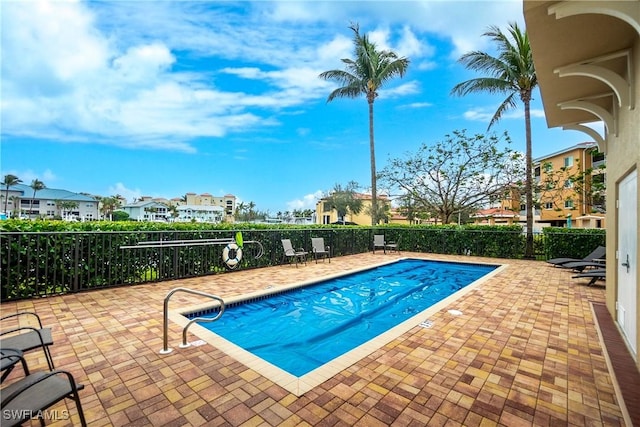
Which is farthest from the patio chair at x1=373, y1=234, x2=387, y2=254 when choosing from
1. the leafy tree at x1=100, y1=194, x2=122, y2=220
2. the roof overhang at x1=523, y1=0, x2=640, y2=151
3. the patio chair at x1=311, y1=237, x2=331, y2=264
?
the leafy tree at x1=100, y1=194, x2=122, y2=220

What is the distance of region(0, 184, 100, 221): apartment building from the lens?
52.8 meters

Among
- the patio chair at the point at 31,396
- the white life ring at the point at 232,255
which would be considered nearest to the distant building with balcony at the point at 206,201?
the white life ring at the point at 232,255

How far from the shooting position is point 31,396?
166 cm

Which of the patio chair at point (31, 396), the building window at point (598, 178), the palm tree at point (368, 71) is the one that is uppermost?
the palm tree at point (368, 71)

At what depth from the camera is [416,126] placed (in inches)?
867

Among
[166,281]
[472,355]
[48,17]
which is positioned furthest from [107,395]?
[48,17]

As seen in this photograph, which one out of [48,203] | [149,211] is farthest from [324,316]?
[48,203]

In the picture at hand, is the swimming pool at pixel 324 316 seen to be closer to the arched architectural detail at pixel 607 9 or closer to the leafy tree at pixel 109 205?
the arched architectural detail at pixel 607 9

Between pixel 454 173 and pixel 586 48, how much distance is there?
15.1 metres

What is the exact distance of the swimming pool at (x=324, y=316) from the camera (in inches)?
157

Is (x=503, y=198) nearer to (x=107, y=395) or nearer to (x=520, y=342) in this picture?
(x=520, y=342)

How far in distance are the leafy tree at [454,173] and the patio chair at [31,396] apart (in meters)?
18.1

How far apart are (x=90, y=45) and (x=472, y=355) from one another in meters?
10.2

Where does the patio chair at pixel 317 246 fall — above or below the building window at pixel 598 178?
below
